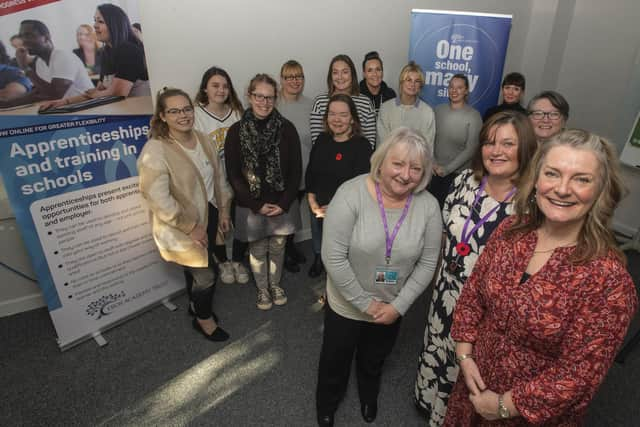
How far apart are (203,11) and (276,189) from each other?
142cm

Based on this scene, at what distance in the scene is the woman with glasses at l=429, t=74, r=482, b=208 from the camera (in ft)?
10.6

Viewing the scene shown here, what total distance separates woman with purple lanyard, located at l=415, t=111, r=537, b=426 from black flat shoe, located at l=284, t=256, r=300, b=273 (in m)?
1.66

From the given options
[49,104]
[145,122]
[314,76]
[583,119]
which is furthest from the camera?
[583,119]

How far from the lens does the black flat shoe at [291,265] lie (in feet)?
11.1

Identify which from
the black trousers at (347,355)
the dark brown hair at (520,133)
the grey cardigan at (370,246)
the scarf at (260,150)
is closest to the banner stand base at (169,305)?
the scarf at (260,150)

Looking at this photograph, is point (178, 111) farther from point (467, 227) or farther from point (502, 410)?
point (502, 410)

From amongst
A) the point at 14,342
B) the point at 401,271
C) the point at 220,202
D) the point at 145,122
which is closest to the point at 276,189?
the point at 220,202

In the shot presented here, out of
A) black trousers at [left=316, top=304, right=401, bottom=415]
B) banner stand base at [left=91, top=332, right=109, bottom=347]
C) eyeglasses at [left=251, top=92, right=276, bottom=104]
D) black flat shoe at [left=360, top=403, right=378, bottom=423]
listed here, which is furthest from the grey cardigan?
banner stand base at [left=91, top=332, right=109, bottom=347]

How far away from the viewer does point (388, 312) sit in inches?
66.5

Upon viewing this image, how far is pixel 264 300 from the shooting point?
290 centimetres

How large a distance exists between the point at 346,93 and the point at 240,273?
1.69m

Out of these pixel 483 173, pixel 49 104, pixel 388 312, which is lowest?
pixel 388 312

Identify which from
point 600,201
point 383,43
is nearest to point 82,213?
point 600,201

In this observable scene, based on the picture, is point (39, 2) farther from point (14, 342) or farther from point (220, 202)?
point (14, 342)
